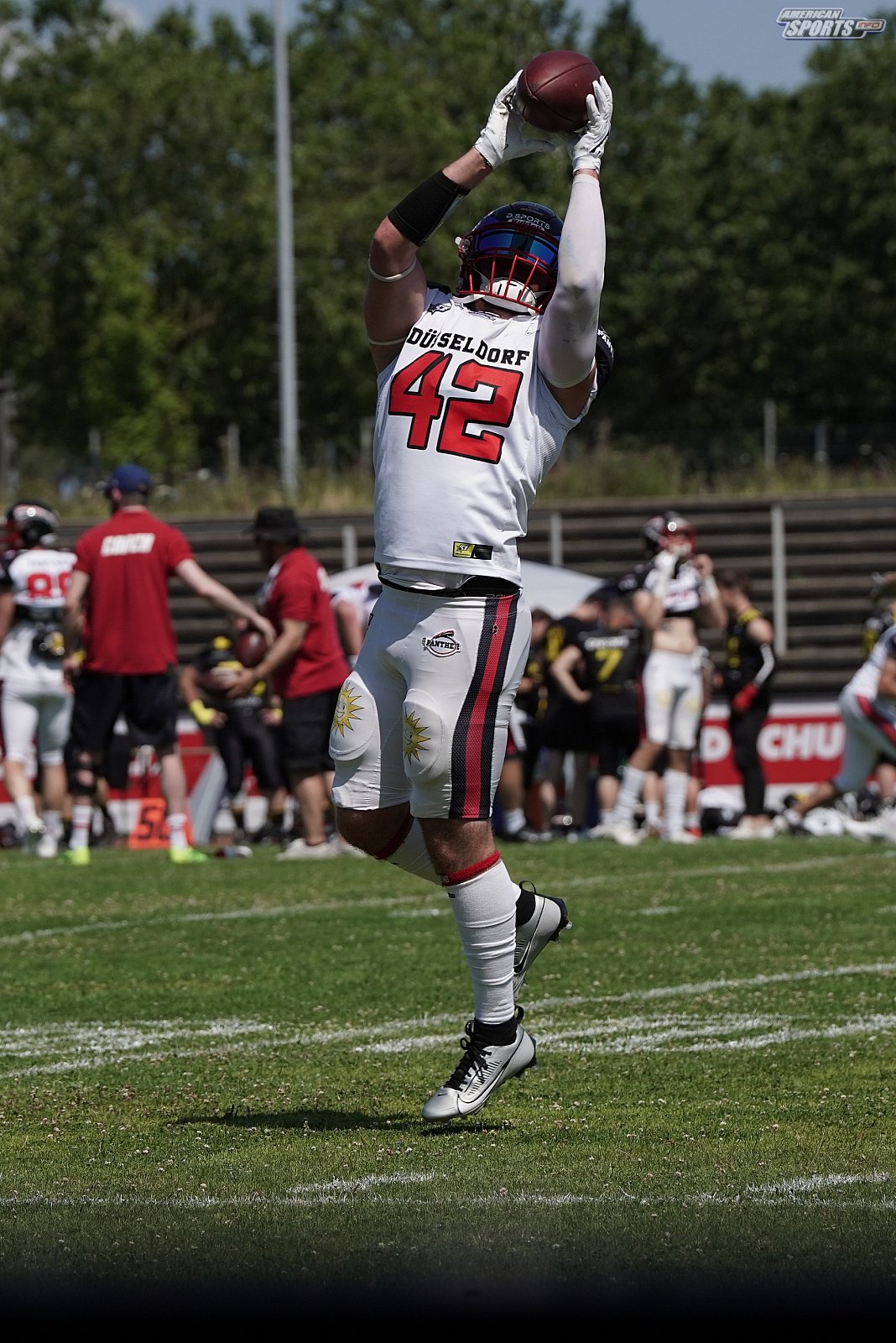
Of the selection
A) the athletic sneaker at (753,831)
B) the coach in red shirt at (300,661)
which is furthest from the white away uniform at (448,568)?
the athletic sneaker at (753,831)

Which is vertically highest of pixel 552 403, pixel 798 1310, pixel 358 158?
pixel 358 158

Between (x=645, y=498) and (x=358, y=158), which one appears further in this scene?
(x=358, y=158)

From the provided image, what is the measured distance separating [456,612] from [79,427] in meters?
46.4

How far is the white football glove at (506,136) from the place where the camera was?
4859 mm

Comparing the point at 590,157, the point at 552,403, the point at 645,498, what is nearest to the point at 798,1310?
the point at 552,403

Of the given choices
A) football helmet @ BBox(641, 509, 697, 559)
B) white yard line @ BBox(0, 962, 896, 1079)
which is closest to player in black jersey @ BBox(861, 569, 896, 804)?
football helmet @ BBox(641, 509, 697, 559)

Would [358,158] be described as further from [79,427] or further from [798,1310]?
[798,1310]

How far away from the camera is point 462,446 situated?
4.79 m

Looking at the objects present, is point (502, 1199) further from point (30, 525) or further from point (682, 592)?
point (682, 592)

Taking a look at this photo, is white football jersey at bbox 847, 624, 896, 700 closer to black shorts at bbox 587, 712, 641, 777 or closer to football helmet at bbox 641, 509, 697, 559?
football helmet at bbox 641, 509, 697, 559

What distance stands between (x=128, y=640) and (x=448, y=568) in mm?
7569

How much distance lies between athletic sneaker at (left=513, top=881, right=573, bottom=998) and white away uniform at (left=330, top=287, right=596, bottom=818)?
409mm

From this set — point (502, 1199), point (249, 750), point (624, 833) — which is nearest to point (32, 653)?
point (249, 750)

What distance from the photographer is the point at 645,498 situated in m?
27.2
